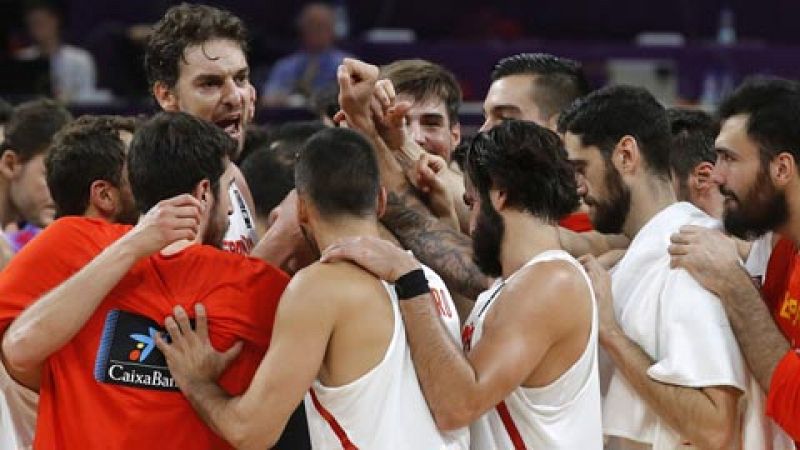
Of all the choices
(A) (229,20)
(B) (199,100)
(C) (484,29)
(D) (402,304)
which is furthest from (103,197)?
(C) (484,29)

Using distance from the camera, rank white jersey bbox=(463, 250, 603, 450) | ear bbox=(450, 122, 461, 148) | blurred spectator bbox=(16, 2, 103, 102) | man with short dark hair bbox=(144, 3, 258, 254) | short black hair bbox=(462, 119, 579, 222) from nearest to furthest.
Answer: white jersey bbox=(463, 250, 603, 450), short black hair bbox=(462, 119, 579, 222), man with short dark hair bbox=(144, 3, 258, 254), ear bbox=(450, 122, 461, 148), blurred spectator bbox=(16, 2, 103, 102)

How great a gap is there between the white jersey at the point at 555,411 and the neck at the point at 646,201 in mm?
638

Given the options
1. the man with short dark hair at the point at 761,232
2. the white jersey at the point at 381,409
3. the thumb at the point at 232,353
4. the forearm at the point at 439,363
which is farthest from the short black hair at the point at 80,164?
the man with short dark hair at the point at 761,232

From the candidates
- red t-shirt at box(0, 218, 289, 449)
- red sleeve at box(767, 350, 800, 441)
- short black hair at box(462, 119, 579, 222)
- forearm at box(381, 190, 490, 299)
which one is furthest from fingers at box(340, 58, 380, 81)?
red sleeve at box(767, 350, 800, 441)

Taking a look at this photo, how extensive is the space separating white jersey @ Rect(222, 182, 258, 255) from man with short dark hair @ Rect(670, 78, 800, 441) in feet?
5.33

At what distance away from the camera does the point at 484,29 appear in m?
13.8

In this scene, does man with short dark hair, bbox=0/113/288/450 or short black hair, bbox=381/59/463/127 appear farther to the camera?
short black hair, bbox=381/59/463/127

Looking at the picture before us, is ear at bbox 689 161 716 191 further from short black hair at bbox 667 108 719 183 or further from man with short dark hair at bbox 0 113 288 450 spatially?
man with short dark hair at bbox 0 113 288 450

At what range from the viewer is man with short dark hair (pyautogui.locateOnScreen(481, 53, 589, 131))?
5.87 meters

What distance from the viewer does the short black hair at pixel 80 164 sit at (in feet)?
16.6

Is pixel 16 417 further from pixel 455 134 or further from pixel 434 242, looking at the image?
pixel 455 134

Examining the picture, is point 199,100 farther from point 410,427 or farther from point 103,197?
point 410,427

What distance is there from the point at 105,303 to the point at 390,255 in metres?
0.85

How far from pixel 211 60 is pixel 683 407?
88.9 inches
